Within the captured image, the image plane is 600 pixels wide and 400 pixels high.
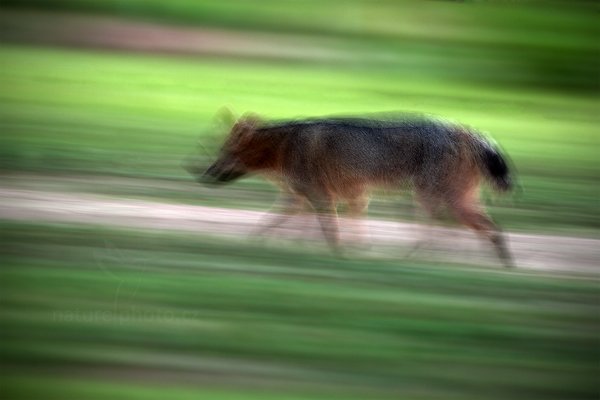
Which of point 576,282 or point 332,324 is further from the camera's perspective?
point 576,282

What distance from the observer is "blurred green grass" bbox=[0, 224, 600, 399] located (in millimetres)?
3857

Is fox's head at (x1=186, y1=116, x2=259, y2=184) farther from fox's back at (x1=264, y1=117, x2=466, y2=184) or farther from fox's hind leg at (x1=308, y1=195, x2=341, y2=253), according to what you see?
fox's hind leg at (x1=308, y1=195, x2=341, y2=253)

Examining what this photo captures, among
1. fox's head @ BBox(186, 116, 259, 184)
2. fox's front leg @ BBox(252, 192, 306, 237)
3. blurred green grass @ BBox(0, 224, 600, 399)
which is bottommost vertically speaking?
blurred green grass @ BBox(0, 224, 600, 399)

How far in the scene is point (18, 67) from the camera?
31.2 ft

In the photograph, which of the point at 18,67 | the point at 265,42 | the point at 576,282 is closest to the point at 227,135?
the point at 576,282

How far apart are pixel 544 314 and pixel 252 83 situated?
233 inches

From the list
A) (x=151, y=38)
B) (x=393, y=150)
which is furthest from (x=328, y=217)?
(x=151, y=38)

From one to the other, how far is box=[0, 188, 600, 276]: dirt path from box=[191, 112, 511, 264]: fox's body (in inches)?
6.8

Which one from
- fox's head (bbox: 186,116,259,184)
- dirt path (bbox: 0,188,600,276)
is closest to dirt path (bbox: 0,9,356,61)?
dirt path (bbox: 0,188,600,276)

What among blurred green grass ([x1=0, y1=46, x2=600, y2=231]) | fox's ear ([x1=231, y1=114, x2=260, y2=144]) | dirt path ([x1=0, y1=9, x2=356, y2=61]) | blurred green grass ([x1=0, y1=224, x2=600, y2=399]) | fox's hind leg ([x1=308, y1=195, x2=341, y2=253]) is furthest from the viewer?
dirt path ([x1=0, y1=9, x2=356, y2=61])

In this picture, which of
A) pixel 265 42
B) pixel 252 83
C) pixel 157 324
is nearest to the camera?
pixel 157 324

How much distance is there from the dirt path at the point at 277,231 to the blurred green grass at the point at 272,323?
0.58ft

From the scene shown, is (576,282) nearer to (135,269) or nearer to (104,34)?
(135,269)

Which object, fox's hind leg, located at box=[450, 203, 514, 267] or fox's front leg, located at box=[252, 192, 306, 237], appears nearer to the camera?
fox's hind leg, located at box=[450, 203, 514, 267]
